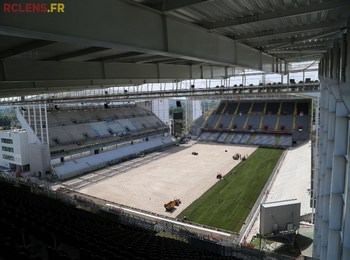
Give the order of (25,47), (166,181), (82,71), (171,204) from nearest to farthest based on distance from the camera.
A: (25,47), (82,71), (171,204), (166,181)

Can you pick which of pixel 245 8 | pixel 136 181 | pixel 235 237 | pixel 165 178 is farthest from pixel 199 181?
pixel 245 8

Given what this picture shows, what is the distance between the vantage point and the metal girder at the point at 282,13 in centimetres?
474

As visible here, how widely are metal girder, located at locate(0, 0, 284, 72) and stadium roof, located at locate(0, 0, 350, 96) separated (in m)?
0.01

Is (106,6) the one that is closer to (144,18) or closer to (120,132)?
(144,18)

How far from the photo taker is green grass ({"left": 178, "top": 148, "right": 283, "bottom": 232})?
2006cm

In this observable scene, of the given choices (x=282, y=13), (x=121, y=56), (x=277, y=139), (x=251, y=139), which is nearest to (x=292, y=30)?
(x=282, y=13)

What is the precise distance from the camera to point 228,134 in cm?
5353

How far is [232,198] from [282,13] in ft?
67.8

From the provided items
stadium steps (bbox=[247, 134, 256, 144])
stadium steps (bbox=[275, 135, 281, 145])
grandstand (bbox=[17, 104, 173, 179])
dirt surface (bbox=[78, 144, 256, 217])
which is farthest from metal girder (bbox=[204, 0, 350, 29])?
stadium steps (bbox=[247, 134, 256, 144])

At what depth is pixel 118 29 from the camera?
430 cm

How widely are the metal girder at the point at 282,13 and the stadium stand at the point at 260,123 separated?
141ft

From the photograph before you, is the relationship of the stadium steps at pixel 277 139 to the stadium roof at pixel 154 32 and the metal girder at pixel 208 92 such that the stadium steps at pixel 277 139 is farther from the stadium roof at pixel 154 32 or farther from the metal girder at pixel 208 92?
the stadium roof at pixel 154 32

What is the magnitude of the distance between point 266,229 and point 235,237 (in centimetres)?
201

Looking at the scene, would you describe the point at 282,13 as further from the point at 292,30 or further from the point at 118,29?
the point at 118,29
